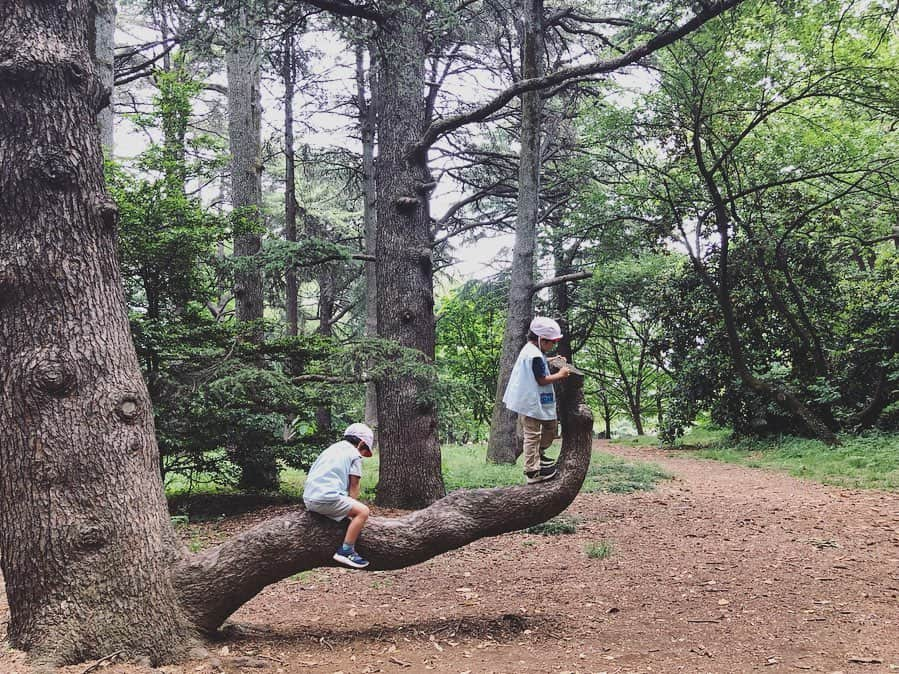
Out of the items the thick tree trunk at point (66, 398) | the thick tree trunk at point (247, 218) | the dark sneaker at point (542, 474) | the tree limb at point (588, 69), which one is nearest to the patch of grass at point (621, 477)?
the dark sneaker at point (542, 474)

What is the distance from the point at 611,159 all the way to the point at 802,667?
12.8 meters

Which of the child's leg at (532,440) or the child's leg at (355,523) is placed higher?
Result: the child's leg at (532,440)

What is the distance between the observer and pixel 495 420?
43.5ft

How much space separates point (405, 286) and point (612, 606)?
5.04 meters

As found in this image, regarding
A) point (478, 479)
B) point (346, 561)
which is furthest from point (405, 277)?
point (346, 561)

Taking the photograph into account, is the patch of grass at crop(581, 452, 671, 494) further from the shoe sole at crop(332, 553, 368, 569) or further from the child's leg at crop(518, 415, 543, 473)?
the shoe sole at crop(332, 553, 368, 569)

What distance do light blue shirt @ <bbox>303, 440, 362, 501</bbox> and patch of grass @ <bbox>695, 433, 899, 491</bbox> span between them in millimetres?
8694

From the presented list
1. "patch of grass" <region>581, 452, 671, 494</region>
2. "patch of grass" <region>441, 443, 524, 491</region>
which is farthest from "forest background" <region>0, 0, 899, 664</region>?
"patch of grass" <region>581, 452, 671, 494</region>

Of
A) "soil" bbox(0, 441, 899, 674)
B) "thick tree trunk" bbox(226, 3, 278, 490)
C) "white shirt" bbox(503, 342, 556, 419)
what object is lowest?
"soil" bbox(0, 441, 899, 674)

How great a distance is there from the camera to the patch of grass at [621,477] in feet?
33.8

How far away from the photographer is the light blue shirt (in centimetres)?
421

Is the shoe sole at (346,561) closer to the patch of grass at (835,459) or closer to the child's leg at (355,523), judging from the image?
the child's leg at (355,523)

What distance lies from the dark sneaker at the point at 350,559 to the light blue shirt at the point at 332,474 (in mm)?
415

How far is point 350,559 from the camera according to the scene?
429 centimetres
